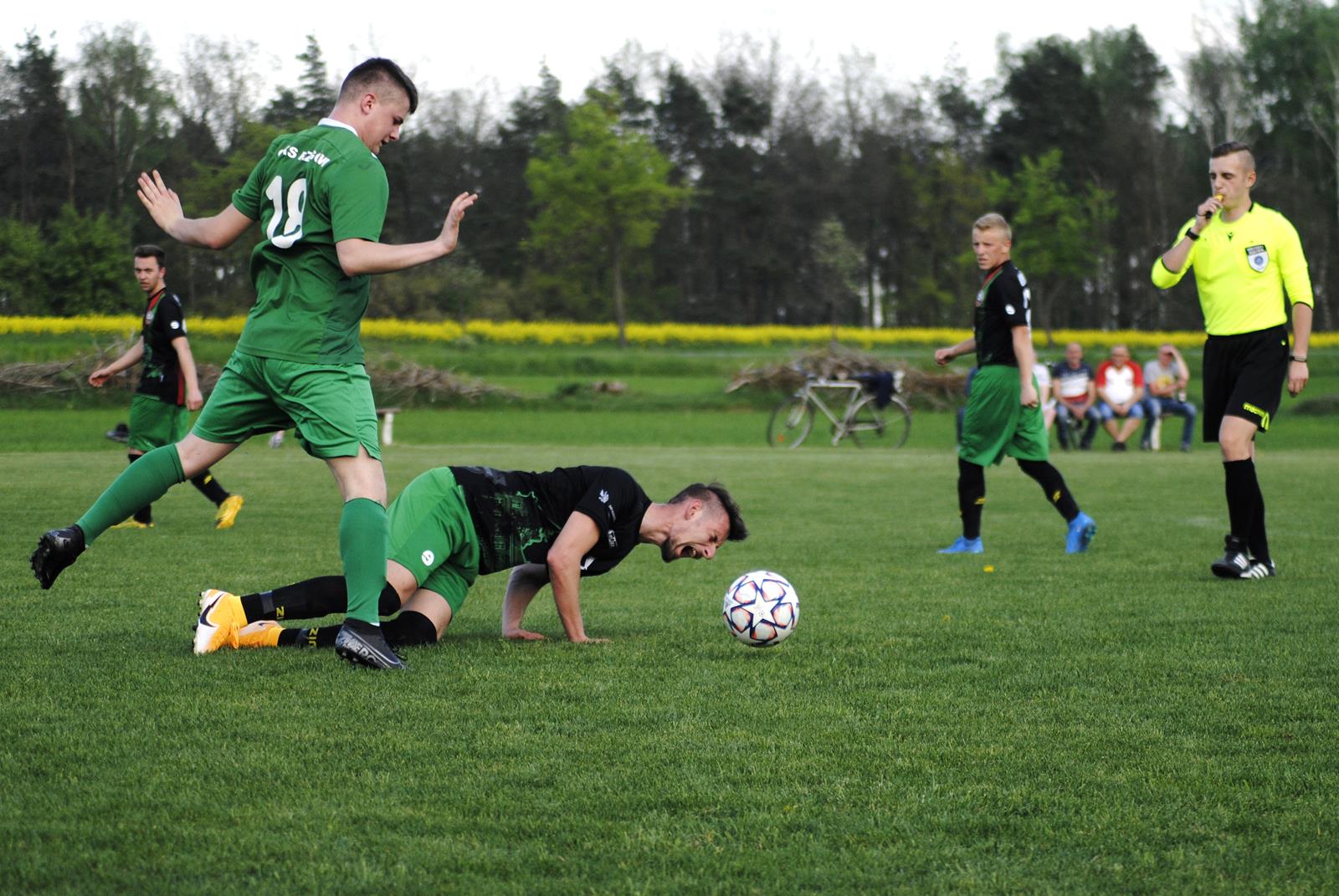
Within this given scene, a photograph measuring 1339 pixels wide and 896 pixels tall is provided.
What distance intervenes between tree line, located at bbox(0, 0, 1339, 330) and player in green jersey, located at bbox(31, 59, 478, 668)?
4427 centimetres

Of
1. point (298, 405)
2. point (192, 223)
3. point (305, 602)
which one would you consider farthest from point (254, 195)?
point (305, 602)

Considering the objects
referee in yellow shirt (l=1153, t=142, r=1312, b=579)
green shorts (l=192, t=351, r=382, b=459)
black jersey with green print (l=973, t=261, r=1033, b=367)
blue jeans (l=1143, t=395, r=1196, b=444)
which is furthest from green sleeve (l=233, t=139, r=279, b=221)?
blue jeans (l=1143, t=395, r=1196, b=444)

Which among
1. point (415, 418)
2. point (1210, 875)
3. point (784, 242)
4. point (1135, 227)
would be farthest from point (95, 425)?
point (1135, 227)

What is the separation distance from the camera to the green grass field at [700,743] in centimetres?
279

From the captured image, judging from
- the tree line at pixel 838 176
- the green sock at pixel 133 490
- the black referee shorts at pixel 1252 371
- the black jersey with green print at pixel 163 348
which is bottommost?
the green sock at pixel 133 490

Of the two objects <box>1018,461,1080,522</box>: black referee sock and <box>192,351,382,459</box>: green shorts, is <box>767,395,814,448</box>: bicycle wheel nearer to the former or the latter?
<box>1018,461,1080,522</box>: black referee sock

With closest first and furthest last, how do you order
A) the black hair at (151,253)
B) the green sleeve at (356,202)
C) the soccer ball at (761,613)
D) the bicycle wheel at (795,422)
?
the green sleeve at (356,202) → the soccer ball at (761,613) → the black hair at (151,253) → the bicycle wheel at (795,422)

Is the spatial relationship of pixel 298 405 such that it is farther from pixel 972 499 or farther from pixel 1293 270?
pixel 1293 270

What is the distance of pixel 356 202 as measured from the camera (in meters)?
4.71

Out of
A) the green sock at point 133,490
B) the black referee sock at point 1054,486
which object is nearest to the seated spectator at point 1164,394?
the black referee sock at point 1054,486

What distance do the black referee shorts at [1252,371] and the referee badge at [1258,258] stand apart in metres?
0.36

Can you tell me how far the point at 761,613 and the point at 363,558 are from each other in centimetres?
155

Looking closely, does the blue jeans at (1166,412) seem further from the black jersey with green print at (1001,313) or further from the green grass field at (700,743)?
the green grass field at (700,743)

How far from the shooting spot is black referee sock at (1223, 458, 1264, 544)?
770cm
